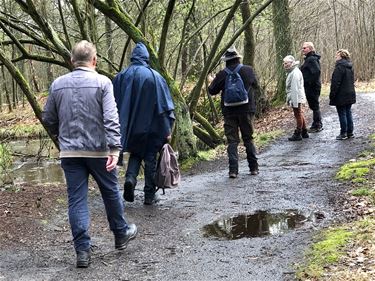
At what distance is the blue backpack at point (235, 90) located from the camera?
27.6ft

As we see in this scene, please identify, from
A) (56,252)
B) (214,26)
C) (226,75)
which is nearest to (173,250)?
(56,252)

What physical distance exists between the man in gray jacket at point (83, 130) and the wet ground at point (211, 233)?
1.57 feet

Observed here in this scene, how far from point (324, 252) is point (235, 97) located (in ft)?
13.3

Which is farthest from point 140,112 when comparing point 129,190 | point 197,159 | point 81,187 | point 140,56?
point 197,159

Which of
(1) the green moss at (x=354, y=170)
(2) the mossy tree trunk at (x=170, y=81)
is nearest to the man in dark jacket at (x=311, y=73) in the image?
(2) the mossy tree trunk at (x=170, y=81)

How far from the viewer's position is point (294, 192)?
7559 millimetres

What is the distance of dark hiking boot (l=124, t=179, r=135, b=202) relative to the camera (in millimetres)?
6910

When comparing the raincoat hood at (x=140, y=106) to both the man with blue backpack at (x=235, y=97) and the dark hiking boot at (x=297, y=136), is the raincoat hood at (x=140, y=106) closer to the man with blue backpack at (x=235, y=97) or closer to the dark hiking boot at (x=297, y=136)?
the man with blue backpack at (x=235, y=97)

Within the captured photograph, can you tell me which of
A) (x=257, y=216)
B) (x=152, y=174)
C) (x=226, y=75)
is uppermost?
(x=226, y=75)

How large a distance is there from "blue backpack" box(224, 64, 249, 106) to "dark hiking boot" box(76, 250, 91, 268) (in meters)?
4.26

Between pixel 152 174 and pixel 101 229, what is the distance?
124cm

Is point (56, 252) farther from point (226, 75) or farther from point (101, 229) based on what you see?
point (226, 75)

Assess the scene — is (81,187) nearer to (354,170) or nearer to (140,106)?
(140,106)

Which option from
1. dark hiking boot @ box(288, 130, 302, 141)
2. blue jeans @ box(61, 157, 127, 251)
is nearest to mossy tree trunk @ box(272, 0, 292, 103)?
dark hiking boot @ box(288, 130, 302, 141)
